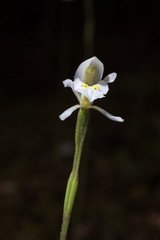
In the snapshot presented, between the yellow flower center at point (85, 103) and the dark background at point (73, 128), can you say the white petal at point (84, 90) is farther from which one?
the dark background at point (73, 128)

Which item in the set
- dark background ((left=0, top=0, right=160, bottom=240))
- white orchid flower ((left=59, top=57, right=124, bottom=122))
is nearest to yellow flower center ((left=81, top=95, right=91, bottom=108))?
white orchid flower ((left=59, top=57, right=124, bottom=122))

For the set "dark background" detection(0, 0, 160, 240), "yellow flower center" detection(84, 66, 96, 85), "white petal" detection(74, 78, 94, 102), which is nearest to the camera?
"white petal" detection(74, 78, 94, 102)

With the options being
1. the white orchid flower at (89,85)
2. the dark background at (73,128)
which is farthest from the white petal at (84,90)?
the dark background at (73,128)

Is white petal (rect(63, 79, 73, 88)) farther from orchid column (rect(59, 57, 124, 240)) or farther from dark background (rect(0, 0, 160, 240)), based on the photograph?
dark background (rect(0, 0, 160, 240))

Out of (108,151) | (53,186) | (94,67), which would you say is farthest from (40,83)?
(94,67)

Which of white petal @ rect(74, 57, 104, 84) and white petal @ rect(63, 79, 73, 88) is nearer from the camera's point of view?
white petal @ rect(63, 79, 73, 88)

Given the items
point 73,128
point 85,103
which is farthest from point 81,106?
point 73,128

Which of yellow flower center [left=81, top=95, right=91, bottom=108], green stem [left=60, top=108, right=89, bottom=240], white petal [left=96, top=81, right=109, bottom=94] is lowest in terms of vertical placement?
green stem [left=60, top=108, right=89, bottom=240]

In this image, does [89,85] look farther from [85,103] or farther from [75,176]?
[75,176]
